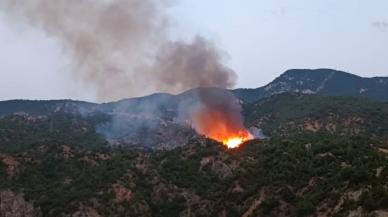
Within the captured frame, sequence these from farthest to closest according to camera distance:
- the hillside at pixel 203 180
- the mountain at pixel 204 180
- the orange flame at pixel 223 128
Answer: the orange flame at pixel 223 128
the hillside at pixel 203 180
the mountain at pixel 204 180

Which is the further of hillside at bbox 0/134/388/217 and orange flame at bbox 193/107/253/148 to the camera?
orange flame at bbox 193/107/253/148

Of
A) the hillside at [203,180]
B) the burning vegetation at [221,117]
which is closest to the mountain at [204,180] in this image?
the hillside at [203,180]

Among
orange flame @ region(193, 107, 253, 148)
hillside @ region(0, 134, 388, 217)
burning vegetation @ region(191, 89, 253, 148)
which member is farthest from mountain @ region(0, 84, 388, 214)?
burning vegetation @ region(191, 89, 253, 148)

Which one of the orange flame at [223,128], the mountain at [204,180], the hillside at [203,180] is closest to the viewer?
the mountain at [204,180]

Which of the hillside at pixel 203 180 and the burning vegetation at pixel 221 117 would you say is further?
the burning vegetation at pixel 221 117

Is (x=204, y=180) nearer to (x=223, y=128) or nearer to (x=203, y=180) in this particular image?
(x=203, y=180)

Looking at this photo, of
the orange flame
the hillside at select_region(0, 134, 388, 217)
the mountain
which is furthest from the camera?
the orange flame

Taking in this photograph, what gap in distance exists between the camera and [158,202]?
390ft

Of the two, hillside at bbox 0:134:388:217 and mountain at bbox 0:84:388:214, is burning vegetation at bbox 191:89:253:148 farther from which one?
hillside at bbox 0:134:388:217

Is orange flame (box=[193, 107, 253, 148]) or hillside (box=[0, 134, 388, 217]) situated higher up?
orange flame (box=[193, 107, 253, 148])

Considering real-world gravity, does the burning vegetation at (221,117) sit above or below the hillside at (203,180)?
above

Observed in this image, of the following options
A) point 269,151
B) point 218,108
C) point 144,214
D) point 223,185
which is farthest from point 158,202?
point 218,108

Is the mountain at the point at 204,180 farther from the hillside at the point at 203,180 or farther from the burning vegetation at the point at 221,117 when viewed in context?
the burning vegetation at the point at 221,117

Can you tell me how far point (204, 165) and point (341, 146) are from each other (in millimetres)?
37064
